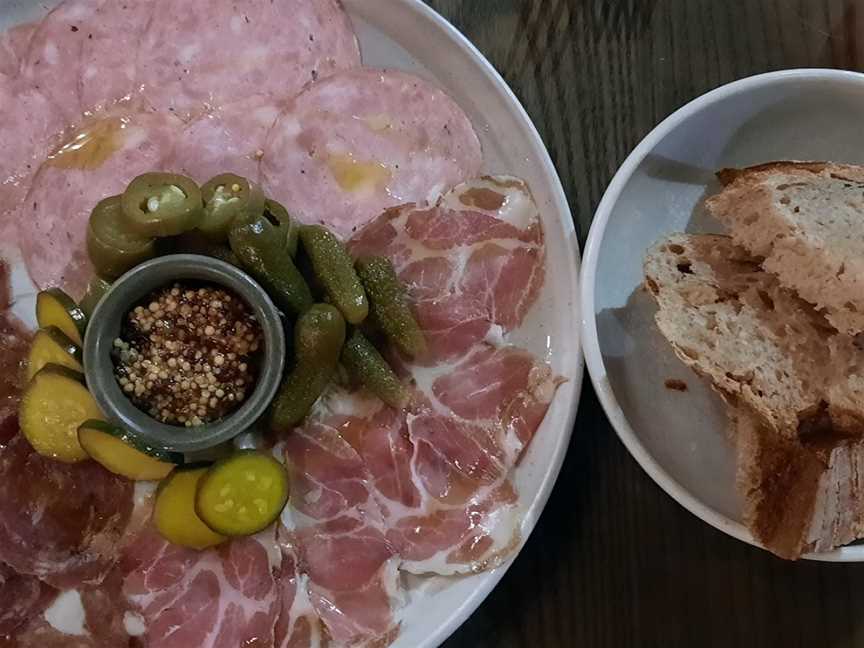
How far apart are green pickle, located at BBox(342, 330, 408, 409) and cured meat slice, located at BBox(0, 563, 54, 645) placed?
59 centimetres

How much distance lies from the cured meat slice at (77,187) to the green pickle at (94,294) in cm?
5

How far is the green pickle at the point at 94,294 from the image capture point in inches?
51.4

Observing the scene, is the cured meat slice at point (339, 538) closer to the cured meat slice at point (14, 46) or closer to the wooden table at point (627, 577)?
the wooden table at point (627, 577)

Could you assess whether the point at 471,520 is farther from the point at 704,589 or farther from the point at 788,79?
the point at 788,79

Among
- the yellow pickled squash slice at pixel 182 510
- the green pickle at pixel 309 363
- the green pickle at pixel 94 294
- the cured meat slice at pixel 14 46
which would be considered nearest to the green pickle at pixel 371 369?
the green pickle at pixel 309 363

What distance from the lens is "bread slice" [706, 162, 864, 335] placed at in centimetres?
104

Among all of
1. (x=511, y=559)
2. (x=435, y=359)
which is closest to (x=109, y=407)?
(x=435, y=359)

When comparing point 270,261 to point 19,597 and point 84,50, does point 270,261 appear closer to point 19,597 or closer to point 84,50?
point 84,50

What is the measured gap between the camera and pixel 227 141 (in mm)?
1357

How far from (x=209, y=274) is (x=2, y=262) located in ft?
1.25

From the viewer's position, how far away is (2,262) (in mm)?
1374

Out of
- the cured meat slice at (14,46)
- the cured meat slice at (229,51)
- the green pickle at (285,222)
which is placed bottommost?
the green pickle at (285,222)

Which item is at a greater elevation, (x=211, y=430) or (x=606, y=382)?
(x=606, y=382)

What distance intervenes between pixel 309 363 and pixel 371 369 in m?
0.10
